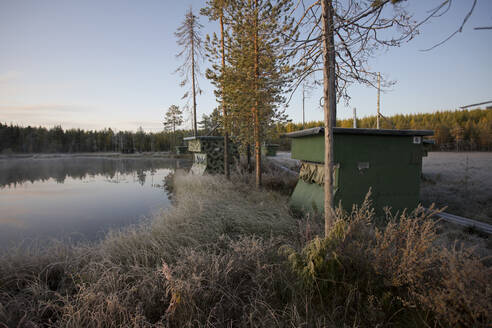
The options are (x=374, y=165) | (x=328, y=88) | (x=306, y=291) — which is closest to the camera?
(x=306, y=291)

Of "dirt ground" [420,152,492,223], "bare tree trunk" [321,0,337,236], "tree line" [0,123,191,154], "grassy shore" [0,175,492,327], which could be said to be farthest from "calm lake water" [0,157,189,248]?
"tree line" [0,123,191,154]

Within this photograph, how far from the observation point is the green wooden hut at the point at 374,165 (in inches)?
233

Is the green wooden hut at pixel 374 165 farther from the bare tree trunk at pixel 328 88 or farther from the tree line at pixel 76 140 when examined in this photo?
the tree line at pixel 76 140

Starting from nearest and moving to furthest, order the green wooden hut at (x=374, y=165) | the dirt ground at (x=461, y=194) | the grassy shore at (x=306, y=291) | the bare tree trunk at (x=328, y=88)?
the grassy shore at (x=306, y=291)
the bare tree trunk at (x=328, y=88)
the green wooden hut at (x=374, y=165)
the dirt ground at (x=461, y=194)

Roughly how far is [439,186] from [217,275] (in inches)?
529

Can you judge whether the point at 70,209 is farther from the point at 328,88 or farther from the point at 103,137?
the point at 103,137

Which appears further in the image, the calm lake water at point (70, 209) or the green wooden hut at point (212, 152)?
the green wooden hut at point (212, 152)

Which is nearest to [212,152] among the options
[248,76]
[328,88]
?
[248,76]

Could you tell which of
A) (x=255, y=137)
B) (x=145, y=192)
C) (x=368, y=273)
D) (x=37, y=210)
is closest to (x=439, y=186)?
(x=255, y=137)

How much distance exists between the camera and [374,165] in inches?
241

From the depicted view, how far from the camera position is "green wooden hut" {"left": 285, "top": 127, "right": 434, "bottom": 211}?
5.91 meters

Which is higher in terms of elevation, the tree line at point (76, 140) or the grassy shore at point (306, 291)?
the tree line at point (76, 140)

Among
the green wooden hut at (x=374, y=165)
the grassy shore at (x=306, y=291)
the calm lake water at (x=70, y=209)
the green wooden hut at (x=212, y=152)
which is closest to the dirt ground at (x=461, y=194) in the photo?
the green wooden hut at (x=374, y=165)

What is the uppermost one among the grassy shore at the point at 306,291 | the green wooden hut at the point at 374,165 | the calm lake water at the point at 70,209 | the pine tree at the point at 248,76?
the pine tree at the point at 248,76
